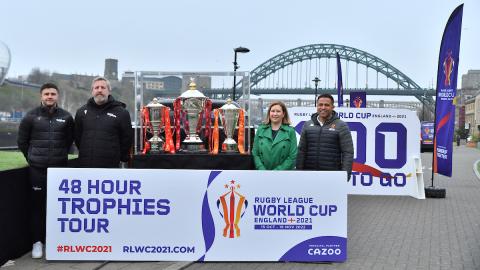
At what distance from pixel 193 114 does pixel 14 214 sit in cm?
232

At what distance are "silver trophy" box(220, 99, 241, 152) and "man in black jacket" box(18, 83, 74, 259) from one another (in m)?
1.86

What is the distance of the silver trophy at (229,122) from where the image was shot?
630cm

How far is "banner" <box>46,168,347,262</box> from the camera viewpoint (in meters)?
5.20

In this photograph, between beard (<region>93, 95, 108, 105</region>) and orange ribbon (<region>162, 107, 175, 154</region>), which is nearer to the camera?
beard (<region>93, 95, 108, 105</region>)

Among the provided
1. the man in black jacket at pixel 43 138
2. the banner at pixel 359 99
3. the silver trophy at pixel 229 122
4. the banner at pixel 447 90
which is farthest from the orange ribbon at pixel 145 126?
the banner at pixel 359 99

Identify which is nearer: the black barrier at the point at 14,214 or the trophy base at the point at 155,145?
the black barrier at the point at 14,214

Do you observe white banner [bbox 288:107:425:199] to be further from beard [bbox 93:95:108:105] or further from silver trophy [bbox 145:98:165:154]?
beard [bbox 93:95:108:105]

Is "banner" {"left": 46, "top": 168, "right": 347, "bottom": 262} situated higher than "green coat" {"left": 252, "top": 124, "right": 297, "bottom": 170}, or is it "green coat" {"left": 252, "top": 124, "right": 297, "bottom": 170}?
"green coat" {"left": 252, "top": 124, "right": 297, "bottom": 170}

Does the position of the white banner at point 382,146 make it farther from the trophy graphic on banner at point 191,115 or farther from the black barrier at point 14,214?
the black barrier at point 14,214

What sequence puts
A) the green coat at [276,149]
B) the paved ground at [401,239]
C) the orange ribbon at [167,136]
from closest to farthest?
the paved ground at [401,239] → the green coat at [276,149] → the orange ribbon at [167,136]

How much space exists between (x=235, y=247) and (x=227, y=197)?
53cm

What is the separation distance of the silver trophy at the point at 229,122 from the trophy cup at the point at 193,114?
27 centimetres

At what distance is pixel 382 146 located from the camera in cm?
1076

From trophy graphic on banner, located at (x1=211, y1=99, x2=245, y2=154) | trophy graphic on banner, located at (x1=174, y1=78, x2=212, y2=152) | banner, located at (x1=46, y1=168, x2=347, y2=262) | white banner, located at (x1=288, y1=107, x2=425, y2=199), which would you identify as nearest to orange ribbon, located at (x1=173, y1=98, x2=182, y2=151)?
trophy graphic on banner, located at (x1=174, y1=78, x2=212, y2=152)
